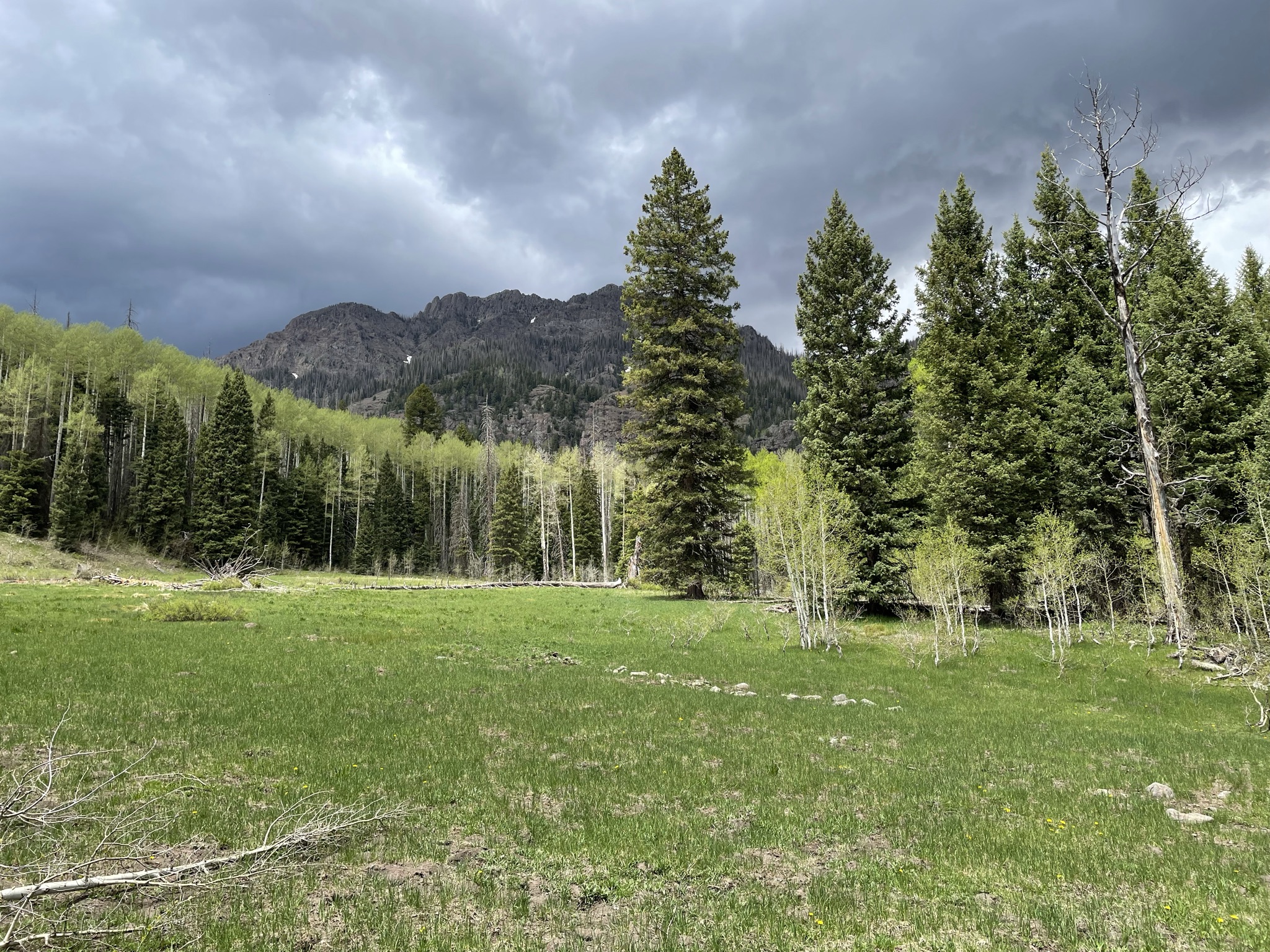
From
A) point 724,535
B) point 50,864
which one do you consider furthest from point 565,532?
point 50,864

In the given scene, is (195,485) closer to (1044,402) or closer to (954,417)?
(954,417)

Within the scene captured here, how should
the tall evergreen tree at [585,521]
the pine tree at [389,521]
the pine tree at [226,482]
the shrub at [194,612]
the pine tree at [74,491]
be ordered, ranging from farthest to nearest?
1. the tall evergreen tree at [585,521]
2. the pine tree at [389,521]
3. the pine tree at [226,482]
4. the pine tree at [74,491]
5. the shrub at [194,612]

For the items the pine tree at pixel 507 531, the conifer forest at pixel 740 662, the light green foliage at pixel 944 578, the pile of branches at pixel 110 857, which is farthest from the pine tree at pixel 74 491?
the light green foliage at pixel 944 578

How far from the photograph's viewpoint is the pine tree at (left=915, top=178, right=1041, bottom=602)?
93.5 ft

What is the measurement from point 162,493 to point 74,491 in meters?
6.29

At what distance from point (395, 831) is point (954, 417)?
3043 centimetres

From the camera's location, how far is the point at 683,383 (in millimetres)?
37031

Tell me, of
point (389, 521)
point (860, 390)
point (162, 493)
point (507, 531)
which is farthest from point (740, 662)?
point (389, 521)

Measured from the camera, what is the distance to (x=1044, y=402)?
31.4 metres

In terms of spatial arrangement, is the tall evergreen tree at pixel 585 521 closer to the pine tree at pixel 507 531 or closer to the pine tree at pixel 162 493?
the pine tree at pixel 507 531

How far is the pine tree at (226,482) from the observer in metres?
54.4

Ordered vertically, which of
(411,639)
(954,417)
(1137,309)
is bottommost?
(411,639)

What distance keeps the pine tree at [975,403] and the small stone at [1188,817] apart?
19.9m

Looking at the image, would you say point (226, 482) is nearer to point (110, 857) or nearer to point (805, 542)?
point (805, 542)
